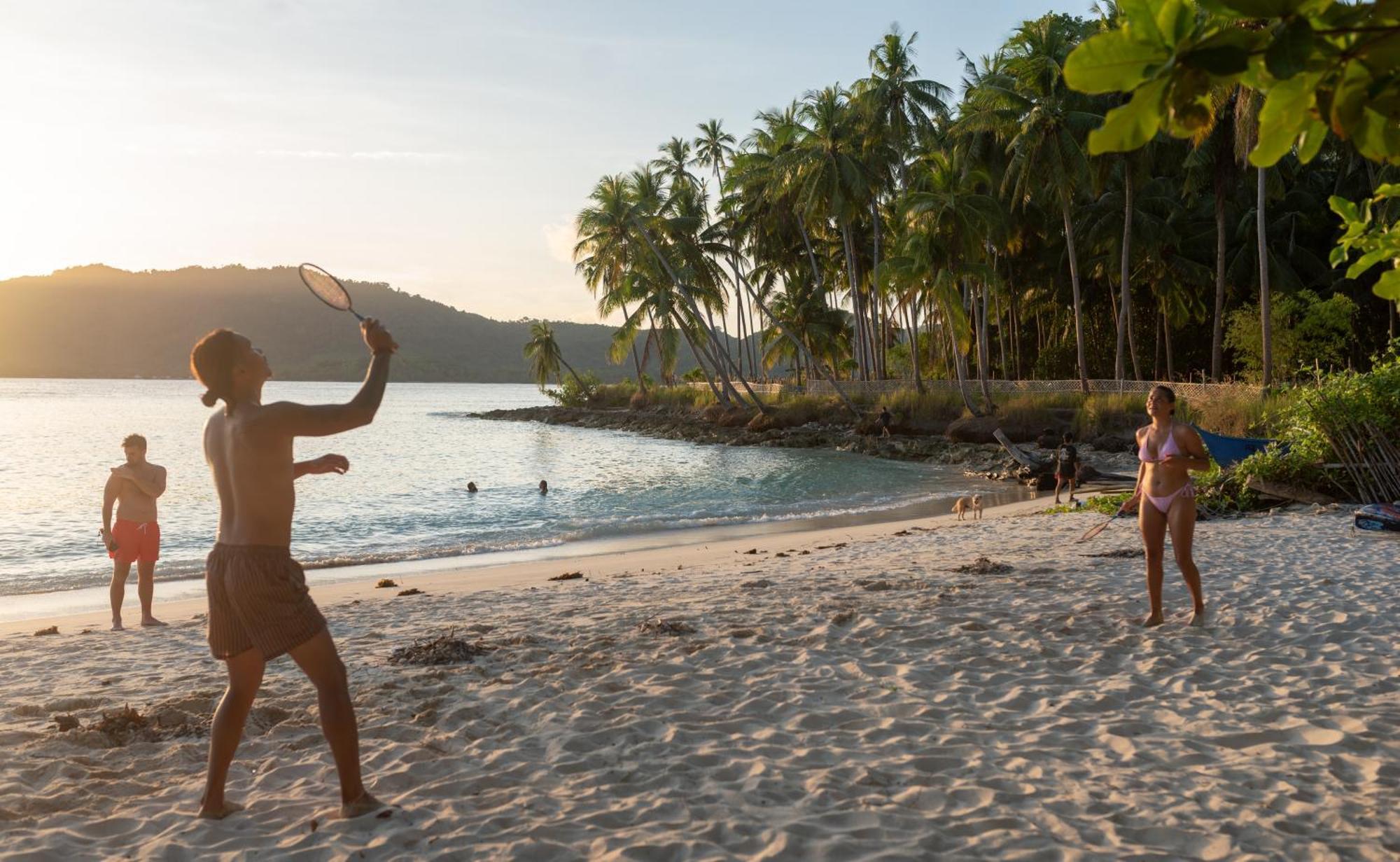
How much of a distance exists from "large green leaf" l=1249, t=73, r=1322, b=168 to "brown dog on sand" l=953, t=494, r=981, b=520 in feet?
49.9

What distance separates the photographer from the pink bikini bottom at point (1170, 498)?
6.34 metres

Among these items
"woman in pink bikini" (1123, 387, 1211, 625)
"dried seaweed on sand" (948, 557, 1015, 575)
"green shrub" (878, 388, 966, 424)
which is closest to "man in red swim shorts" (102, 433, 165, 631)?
"dried seaweed on sand" (948, 557, 1015, 575)

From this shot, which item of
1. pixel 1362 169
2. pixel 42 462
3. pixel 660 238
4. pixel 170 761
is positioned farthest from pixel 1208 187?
pixel 42 462

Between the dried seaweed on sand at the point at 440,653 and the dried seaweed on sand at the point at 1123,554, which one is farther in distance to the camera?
the dried seaweed on sand at the point at 1123,554

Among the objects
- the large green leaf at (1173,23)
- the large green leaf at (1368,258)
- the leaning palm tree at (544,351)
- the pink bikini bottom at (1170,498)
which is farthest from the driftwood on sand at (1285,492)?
the leaning palm tree at (544,351)

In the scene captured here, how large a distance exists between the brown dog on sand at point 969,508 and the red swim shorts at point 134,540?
12.5 m

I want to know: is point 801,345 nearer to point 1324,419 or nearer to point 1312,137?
point 1324,419

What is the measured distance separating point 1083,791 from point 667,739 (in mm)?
1833

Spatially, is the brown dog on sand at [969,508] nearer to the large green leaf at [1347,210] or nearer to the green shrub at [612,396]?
the large green leaf at [1347,210]

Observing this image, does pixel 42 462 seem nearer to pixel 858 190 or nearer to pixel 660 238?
pixel 660 238

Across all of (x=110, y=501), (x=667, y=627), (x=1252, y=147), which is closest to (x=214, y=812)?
(x=667, y=627)

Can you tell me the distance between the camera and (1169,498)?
20.8ft

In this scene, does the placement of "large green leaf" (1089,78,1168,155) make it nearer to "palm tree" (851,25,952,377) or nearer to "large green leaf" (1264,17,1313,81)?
"large green leaf" (1264,17,1313,81)

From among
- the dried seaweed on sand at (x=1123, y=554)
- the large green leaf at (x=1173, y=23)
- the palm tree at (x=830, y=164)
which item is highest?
the palm tree at (x=830, y=164)
